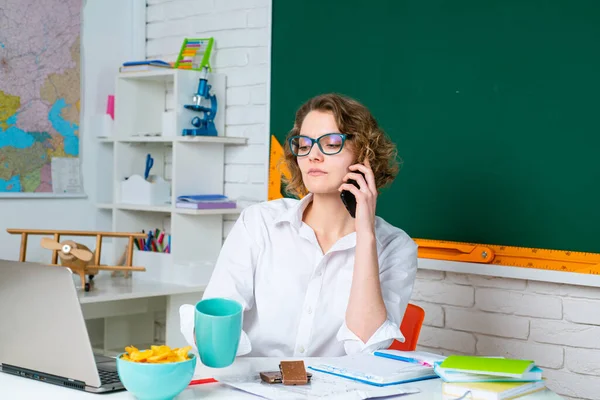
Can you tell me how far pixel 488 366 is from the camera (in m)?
1.42

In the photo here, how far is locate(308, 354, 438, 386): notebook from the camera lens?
157 cm

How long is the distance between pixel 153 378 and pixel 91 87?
8.79 ft

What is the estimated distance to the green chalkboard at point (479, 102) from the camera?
261 cm

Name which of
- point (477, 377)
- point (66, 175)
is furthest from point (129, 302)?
point (477, 377)

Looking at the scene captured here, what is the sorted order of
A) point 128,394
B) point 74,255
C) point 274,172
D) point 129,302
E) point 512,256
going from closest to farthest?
point 128,394, point 512,256, point 74,255, point 129,302, point 274,172

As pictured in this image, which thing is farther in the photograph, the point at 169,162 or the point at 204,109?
the point at 169,162

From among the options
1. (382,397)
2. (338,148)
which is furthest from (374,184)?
(382,397)

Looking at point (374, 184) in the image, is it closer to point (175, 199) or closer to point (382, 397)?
→ point (382, 397)

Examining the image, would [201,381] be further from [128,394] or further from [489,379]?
[489,379]

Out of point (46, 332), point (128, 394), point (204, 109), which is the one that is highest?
point (204, 109)

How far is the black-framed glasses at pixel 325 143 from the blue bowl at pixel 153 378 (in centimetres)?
88

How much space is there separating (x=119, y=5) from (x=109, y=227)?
1.09 metres

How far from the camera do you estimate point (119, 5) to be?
3926mm

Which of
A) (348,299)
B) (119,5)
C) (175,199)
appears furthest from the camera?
(119,5)
